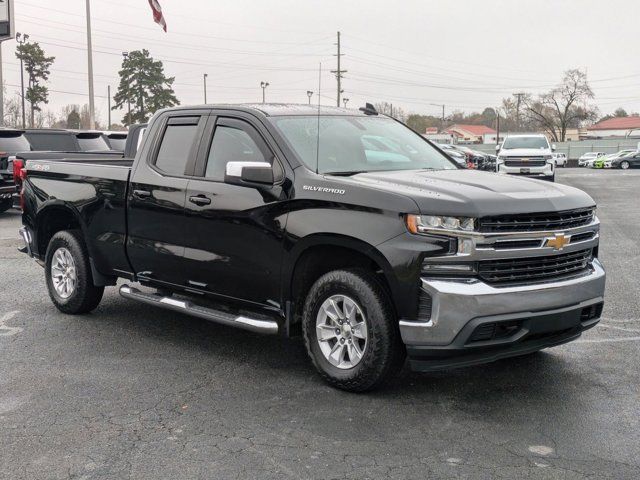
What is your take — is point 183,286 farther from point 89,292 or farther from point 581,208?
point 581,208

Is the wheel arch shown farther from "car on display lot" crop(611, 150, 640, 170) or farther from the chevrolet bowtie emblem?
"car on display lot" crop(611, 150, 640, 170)

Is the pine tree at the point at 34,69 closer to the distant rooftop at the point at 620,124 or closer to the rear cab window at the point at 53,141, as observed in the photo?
the rear cab window at the point at 53,141

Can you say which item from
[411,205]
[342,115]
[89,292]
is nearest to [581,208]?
[411,205]

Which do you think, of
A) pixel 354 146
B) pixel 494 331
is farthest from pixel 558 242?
pixel 354 146

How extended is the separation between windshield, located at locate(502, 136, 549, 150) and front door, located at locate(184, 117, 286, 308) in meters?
24.3

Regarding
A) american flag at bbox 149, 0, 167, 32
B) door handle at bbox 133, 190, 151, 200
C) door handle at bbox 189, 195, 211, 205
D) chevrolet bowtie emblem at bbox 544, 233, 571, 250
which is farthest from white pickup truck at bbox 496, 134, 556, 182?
chevrolet bowtie emblem at bbox 544, 233, 571, 250

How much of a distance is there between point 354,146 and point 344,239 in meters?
1.16

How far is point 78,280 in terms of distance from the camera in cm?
710

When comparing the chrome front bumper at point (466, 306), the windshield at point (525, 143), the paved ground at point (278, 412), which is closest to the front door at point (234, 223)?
the paved ground at point (278, 412)

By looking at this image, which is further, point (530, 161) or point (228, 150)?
point (530, 161)

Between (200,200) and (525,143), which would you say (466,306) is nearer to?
(200,200)

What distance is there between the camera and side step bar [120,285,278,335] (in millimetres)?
5289

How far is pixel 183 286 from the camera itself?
19.8 feet

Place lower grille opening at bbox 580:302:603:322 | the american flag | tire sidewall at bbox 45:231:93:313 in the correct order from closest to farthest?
lower grille opening at bbox 580:302:603:322, tire sidewall at bbox 45:231:93:313, the american flag
